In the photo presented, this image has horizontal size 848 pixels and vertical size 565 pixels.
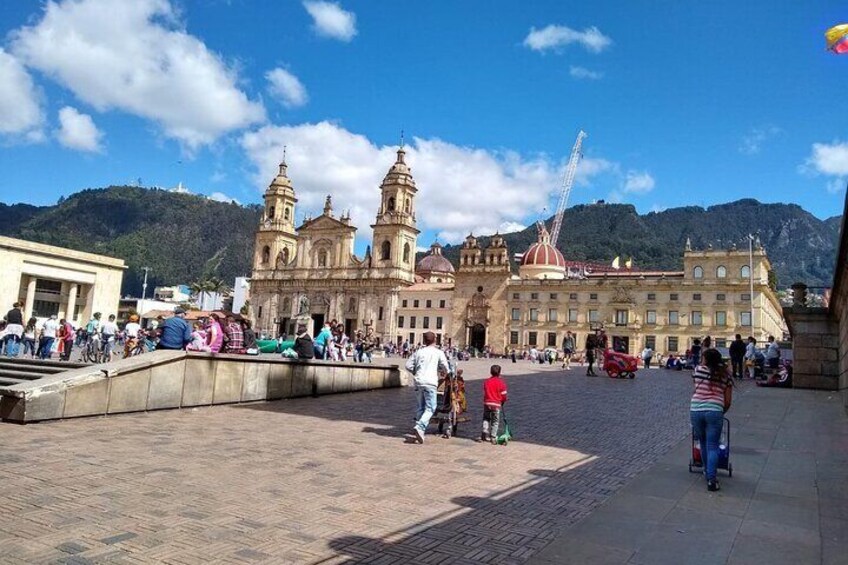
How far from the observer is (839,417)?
38.0 ft

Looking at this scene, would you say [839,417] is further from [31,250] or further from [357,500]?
[31,250]

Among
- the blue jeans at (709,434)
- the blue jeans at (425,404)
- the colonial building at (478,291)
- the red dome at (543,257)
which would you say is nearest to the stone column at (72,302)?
the colonial building at (478,291)

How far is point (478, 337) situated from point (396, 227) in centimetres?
1654

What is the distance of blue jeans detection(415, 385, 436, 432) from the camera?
342 inches

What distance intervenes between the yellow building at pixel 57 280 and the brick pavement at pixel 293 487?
38.8 metres

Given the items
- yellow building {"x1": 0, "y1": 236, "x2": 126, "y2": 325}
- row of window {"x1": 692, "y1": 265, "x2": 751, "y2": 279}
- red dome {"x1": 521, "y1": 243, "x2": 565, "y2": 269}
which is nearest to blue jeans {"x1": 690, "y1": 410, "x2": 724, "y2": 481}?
yellow building {"x1": 0, "y1": 236, "x2": 126, "y2": 325}

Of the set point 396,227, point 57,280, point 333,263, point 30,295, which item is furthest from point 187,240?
point 30,295

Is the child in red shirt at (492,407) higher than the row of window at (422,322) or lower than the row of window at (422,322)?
lower

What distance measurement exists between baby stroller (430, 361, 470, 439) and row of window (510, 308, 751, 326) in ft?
192

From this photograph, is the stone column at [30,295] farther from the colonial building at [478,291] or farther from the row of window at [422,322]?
the row of window at [422,322]

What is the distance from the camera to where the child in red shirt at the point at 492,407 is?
8.78 metres

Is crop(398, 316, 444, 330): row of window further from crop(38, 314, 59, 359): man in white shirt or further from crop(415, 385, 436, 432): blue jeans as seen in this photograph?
crop(415, 385, 436, 432): blue jeans

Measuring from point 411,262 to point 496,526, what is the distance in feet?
238

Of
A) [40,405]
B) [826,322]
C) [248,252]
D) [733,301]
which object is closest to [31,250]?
[40,405]
